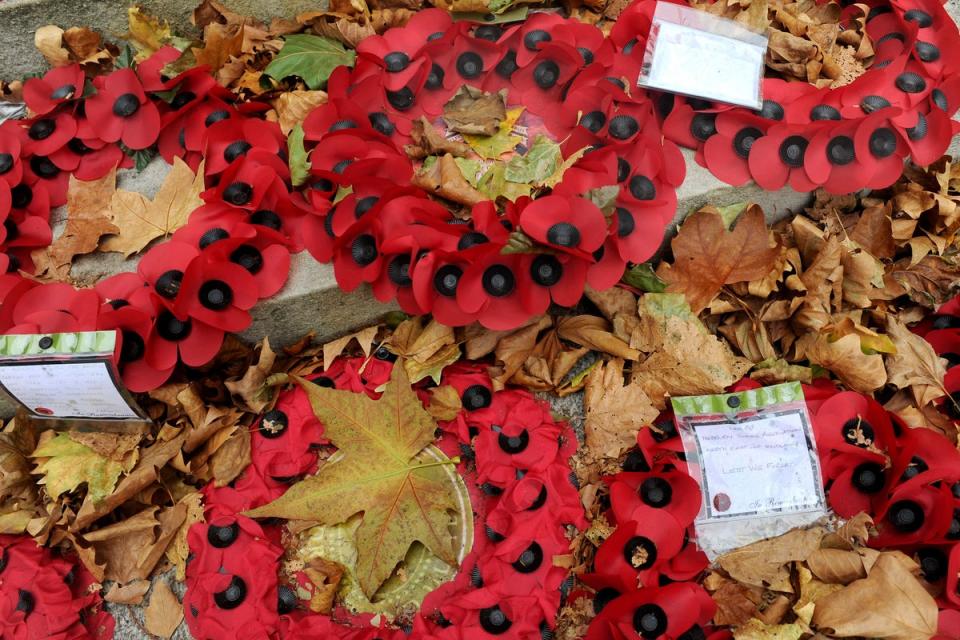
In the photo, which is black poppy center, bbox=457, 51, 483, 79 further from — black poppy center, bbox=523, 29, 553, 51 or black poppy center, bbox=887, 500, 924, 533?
black poppy center, bbox=887, 500, 924, 533

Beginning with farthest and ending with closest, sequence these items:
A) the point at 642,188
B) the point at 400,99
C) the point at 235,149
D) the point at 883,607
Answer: the point at 400,99
the point at 235,149
the point at 642,188
the point at 883,607

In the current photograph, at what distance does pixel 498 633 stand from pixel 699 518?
1.68 feet

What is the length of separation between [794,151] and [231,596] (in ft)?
5.67

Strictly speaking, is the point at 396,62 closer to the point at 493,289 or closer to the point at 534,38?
the point at 534,38

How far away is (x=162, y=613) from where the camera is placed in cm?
170

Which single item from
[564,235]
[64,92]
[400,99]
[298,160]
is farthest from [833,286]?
[64,92]

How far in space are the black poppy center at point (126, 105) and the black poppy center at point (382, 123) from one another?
66 centimetres

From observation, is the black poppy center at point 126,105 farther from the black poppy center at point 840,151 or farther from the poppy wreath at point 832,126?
the black poppy center at point 840,151

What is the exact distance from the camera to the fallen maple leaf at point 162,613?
169 cm

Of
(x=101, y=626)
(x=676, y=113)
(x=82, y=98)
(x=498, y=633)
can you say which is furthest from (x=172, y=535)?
(x=676, y=113)

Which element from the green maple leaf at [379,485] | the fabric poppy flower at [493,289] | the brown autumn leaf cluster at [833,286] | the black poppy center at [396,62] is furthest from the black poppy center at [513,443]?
the black poppy center at [396,62]

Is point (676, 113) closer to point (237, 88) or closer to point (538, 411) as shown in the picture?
point (538, 411)

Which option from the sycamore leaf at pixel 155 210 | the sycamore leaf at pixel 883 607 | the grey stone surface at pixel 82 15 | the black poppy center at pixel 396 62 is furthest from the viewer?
the grey stone surface at pixel 82 15

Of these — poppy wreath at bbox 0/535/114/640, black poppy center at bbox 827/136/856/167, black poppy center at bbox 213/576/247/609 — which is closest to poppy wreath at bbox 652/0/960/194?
black poppy center at bbox 827/136/856/167
